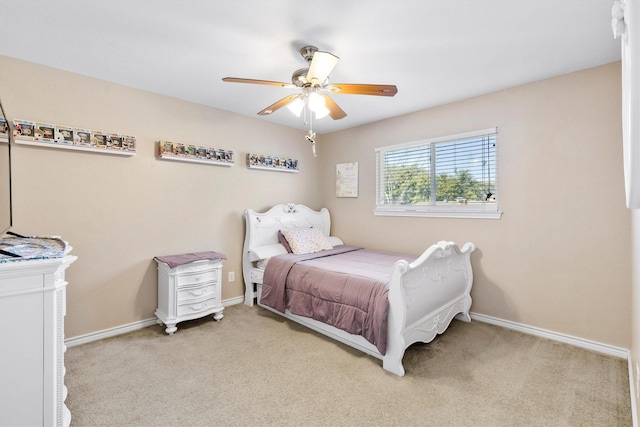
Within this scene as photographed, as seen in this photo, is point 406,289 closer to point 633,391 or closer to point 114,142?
point 633,391

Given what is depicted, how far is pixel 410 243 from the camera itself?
3623mm

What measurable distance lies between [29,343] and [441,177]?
357 centimetres

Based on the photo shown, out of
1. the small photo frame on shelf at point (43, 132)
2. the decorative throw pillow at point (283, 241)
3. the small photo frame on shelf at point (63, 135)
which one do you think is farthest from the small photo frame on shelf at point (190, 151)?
the decorative throw pillow at point (283, 241)

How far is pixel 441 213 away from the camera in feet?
11.0


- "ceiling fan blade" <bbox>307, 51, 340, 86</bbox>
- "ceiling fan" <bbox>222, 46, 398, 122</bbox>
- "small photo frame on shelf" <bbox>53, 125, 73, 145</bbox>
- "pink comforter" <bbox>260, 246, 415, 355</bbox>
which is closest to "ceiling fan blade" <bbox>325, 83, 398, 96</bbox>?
"ceiling fan" <bbox>222, 46, 398, 122</bbox>

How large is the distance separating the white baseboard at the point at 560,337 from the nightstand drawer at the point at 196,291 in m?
2.75

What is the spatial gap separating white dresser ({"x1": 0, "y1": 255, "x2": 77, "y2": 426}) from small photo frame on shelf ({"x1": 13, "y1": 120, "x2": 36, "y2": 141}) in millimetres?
1626

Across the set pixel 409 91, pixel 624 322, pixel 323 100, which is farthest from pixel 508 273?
pixel 323 100

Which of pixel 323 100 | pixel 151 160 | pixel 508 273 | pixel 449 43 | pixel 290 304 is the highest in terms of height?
pixel 449 43

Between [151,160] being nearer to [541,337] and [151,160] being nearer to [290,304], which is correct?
[290,304]

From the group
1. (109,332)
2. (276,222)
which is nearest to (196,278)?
(109,332)

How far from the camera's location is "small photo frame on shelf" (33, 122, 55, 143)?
237 cm

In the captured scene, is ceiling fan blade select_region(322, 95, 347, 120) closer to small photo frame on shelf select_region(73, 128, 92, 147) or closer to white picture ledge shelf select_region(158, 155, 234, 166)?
white picture ledge shelf select_region(158, 155, 234, 166)

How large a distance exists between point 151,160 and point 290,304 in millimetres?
2012
